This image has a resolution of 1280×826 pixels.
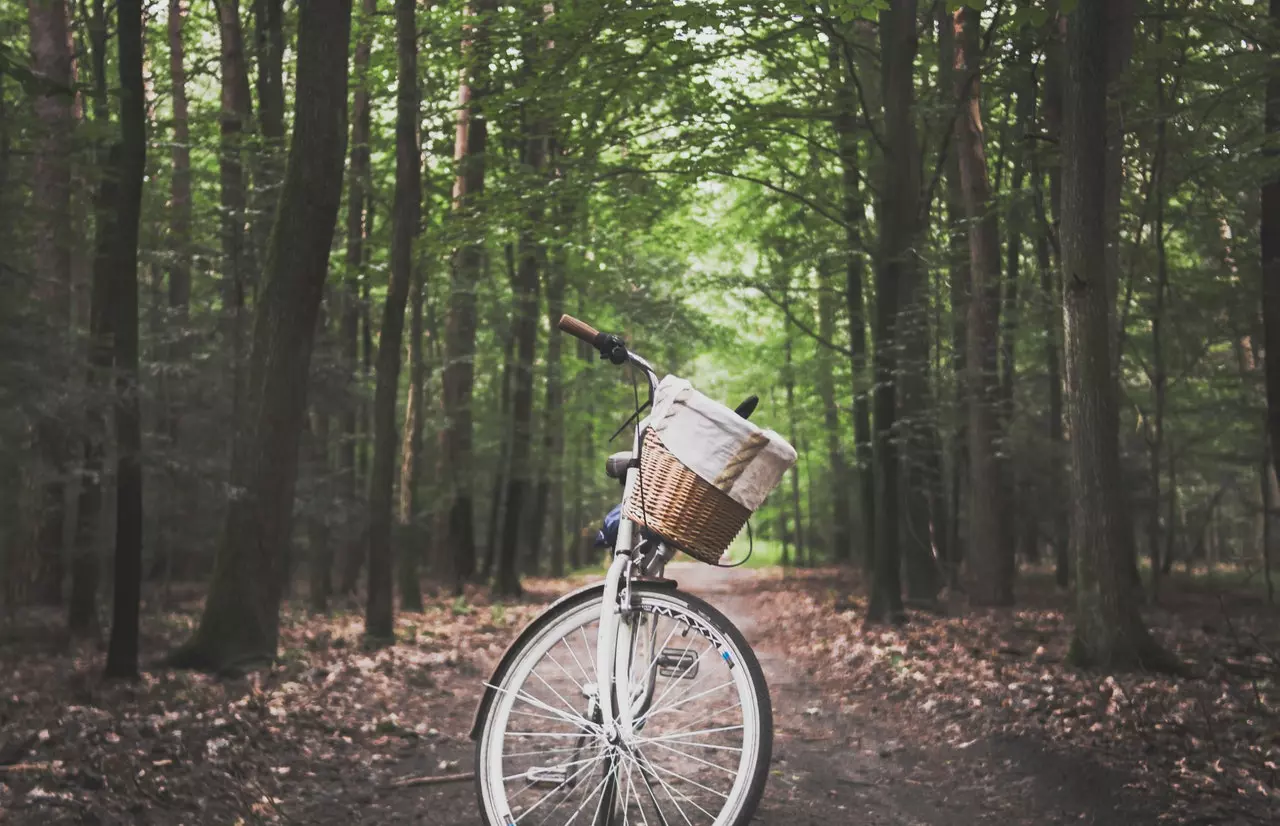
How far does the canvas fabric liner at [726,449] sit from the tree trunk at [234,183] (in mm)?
9163

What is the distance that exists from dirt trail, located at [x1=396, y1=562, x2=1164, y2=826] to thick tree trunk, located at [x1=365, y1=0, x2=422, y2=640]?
4671 millimetres

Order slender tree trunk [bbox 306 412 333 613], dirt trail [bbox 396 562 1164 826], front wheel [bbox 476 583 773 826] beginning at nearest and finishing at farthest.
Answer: front wheel [bbox 476 583 773 826] → dirt trail [bbox 396 562 1164 826] → slender tree trunk [bbox 306 412 333 613]

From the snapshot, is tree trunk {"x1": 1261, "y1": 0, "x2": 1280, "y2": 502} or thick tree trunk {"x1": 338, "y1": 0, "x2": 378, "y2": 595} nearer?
tree trunk {"x1": 1261, "y1": 0, "x2": 1280, "y2": 502}

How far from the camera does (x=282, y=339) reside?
865 centimetres

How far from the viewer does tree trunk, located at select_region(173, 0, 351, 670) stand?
8.54 metres

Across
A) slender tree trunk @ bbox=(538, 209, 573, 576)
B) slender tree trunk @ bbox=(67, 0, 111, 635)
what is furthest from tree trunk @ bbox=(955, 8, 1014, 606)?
slender tree trunk @ bbox=(67, 0, 111, 635)

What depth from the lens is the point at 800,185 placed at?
14516 millimetres

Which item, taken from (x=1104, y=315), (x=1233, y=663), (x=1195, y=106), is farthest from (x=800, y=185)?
(x=1233, y=663)

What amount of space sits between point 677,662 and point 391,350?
9107mm

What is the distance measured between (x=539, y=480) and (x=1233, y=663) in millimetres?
16527

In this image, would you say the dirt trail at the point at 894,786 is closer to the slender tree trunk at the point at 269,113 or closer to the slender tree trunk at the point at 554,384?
A: the slender tree trunk at the point at 269,113

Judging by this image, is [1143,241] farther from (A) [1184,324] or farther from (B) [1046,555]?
(B) [1046,555]

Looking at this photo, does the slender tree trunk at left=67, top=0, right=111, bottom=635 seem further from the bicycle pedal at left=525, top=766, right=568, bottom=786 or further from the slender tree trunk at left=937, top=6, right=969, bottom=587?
the slender tree trunk at left=937, top=6, right=969, bottom=587

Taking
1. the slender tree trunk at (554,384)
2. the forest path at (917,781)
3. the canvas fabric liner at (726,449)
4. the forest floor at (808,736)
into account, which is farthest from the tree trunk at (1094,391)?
the slender tree trunk at (554,384)
